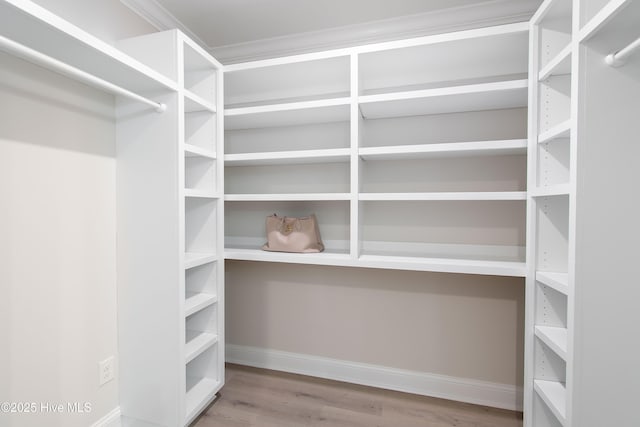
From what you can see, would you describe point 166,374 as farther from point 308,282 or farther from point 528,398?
point 528,398

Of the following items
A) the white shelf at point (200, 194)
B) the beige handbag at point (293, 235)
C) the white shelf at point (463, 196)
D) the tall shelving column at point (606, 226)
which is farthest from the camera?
the beige handbag at point (293, 235)

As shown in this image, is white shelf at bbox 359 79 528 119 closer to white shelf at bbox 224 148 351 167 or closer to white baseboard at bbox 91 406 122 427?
white shelf at bbox 224 148 351 167

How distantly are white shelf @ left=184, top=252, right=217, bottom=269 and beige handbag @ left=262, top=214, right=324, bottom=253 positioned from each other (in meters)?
0.37

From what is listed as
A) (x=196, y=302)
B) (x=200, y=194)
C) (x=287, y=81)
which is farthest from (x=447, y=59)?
(x=196, y=302)

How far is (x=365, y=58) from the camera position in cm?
185

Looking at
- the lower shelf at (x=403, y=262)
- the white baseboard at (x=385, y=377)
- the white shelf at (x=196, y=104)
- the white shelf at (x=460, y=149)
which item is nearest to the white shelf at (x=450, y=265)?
the lower shelf at (x=403, y=262)

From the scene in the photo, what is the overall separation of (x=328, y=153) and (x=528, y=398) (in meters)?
1.65

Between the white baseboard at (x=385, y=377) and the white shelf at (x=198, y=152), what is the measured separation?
1.53m

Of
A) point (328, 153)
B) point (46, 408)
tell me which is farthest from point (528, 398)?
point (46, 408)

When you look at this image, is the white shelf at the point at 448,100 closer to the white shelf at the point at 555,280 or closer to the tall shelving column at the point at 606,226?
the tall shelving column at the point at 606,226

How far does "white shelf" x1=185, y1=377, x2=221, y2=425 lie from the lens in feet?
5.65

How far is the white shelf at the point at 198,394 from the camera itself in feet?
5.65

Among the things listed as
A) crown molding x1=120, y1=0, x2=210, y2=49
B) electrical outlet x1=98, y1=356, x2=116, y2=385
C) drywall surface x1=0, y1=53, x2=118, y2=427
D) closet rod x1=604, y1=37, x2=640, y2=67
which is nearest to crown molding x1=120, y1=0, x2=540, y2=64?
crown molding x1=120, y1=0, x2=210, y2=49

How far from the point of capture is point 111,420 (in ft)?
5.42
